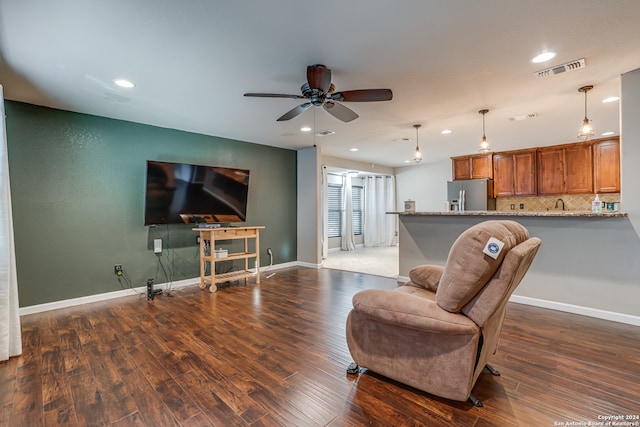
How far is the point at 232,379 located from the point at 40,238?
3.15 metres

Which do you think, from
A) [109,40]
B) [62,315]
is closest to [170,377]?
[62,315]

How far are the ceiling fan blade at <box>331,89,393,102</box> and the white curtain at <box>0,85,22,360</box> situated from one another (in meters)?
2.70

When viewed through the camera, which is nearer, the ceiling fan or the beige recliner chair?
the beige recliner chair

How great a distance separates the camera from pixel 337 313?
10.5ft

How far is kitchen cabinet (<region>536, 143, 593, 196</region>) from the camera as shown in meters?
5.71

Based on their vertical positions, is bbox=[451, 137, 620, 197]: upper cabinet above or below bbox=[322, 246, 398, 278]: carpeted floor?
above

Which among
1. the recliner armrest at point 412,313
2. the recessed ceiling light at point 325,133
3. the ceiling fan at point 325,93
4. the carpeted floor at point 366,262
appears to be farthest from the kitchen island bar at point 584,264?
the recliner armrest at point 412,313

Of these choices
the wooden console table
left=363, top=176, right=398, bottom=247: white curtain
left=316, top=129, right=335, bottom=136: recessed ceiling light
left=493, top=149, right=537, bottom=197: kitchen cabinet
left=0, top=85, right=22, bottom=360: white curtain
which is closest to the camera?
left=0, top=85, right=22, bottom=360: white curtain

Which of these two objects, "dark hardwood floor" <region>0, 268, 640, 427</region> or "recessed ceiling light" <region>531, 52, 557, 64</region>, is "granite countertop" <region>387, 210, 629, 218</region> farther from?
"recessed ceiling light" <region>531, 52, 557, 64</region>

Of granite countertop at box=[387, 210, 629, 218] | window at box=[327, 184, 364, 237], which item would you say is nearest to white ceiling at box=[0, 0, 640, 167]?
granite countertop at box=[387, 210, 629, 218]

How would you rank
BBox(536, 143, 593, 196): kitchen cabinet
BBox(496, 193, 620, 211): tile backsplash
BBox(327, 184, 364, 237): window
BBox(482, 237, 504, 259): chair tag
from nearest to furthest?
BBox(482, 237, 504, 259): chair tag
BBox(536, 143, 593, 196): kitchen cabinet
BBox(496, 193, 620, 211): tile backsplash
BBox(327, 184, 364, 237): window

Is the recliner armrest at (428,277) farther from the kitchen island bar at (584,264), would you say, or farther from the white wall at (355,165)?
the white wall at (355,165)

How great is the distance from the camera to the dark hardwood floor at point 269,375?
1626mm

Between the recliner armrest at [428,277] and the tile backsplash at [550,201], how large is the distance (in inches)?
216
